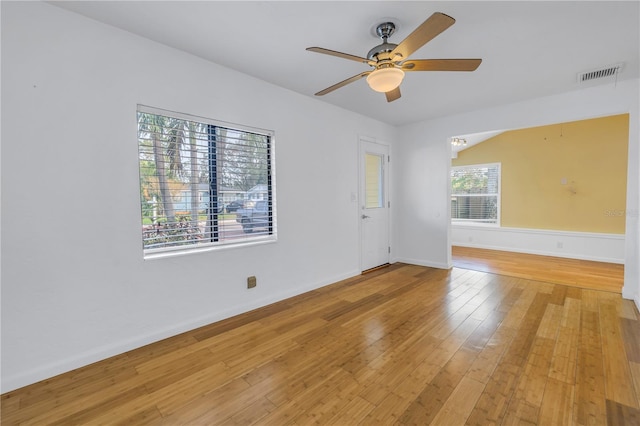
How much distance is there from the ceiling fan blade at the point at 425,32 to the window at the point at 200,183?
1.77 meters

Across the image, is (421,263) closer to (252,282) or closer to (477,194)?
(477,194)

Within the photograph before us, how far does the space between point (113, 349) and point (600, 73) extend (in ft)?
17.7

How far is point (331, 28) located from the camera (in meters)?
2.14

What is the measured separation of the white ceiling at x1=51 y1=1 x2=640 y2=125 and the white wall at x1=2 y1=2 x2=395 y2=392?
0.25 metres

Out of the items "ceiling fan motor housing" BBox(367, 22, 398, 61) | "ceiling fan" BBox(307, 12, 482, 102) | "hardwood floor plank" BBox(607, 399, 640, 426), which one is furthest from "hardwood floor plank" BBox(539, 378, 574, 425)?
"ceiling fan motor housing" BBox(367, 22, 398, 61)

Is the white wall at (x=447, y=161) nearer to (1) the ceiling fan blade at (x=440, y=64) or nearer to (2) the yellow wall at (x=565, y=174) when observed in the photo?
(2) the yellow wall at (x=565, y=174)

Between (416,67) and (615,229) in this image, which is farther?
(615,229)

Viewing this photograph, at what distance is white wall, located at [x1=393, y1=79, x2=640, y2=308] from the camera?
3180 millimetres

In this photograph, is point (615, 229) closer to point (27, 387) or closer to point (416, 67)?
point (416, 67)

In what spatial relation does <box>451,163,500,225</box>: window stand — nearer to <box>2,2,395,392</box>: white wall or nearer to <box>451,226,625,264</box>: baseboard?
<box>451,226,625,264</box>: baseboard

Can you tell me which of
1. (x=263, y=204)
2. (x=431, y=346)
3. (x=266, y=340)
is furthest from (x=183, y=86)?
(x=431, y=346)

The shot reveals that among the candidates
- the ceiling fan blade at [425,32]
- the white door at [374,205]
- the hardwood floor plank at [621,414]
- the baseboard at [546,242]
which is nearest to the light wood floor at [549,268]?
the baseboard at [546,242]

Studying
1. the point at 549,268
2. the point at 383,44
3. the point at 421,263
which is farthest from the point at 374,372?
the point at 549,268

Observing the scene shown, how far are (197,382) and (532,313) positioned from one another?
10.5ft
